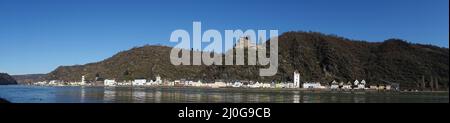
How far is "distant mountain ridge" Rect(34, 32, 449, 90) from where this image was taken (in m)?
129

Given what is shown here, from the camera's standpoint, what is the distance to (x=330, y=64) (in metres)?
142

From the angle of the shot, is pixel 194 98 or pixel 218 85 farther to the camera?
pixel 218 85

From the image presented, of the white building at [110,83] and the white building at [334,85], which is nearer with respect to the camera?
the white building at [334,85]

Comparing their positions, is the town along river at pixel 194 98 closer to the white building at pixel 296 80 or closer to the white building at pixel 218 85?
the white building at pixel 296 80

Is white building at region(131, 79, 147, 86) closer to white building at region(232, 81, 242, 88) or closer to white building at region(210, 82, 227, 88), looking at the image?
white building at region(210, 82, 227, 88)

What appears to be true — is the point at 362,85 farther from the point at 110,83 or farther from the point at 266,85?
the point at 110,83

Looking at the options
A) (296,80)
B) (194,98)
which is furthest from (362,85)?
(194,98)

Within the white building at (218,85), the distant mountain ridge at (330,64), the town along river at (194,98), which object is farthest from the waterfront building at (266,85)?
the town along river at (194,98)

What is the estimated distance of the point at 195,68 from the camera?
161 m

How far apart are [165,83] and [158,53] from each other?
89.2 ft

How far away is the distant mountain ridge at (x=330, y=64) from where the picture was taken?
424 ft
